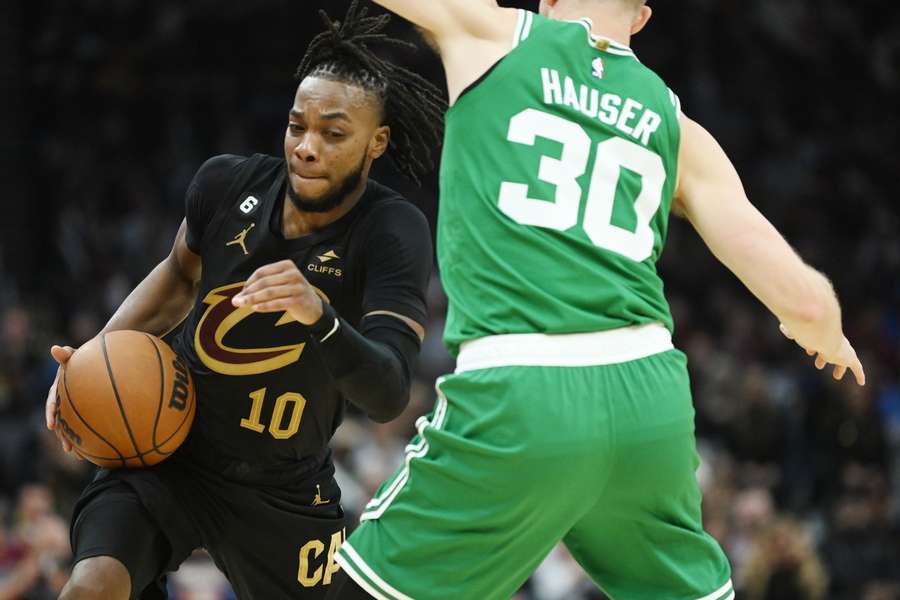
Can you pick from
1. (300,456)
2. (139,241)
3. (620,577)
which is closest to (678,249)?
(139,241)

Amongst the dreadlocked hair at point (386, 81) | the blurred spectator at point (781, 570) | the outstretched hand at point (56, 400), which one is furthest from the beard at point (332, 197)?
the blurred spectator at point (781, 570)

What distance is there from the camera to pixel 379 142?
4645 millimetres

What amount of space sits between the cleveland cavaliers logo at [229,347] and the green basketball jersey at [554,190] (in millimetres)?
991

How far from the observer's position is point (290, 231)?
459 centimetres

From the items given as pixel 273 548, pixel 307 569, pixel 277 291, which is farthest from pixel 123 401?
pixel 277 291

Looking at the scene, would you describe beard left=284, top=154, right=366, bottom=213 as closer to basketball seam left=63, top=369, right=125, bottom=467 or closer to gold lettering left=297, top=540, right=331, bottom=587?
basketball seam left=63, top=369, right=125, bottom=467

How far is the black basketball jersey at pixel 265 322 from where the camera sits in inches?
177

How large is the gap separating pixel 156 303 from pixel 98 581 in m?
1.07

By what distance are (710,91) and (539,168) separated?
10.4m

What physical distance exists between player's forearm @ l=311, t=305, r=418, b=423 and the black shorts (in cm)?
73

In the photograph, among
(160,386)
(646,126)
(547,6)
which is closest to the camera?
(646,126)

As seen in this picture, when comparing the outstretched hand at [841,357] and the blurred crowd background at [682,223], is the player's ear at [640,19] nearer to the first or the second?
the outstretched hand at [841,357]

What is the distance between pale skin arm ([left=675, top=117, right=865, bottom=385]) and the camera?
140 inches

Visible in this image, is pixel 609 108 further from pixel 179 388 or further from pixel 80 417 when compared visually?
pixel 80 417
